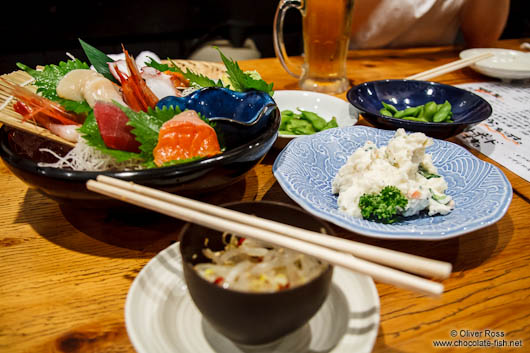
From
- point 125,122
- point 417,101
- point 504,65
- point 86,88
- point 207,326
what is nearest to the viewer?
point 207,326

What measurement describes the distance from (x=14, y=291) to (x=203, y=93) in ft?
2.41

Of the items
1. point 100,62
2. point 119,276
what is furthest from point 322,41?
point 119,276

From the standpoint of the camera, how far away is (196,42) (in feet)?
13.6

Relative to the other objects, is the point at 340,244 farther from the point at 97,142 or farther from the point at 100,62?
the point at 100,62

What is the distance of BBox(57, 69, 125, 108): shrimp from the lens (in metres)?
1.18

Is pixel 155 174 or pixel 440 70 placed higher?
pixel 155 174

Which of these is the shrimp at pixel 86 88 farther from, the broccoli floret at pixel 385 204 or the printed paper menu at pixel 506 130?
the printed paper menu at pixel 506 130

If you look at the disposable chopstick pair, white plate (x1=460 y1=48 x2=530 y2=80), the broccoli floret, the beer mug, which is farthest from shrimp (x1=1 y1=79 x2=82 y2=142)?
white plate (x1=460 y1=48 x2=530 y2=80)

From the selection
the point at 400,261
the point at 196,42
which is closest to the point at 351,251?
the point at 400,261

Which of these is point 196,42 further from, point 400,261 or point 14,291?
point 400,261

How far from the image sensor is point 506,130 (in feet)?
5.23

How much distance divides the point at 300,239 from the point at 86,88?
3.00 ft

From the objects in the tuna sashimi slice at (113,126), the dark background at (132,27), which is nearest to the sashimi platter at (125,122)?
the tuna sashimi slice at (113,126)

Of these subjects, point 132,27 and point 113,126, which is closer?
point 113,126
